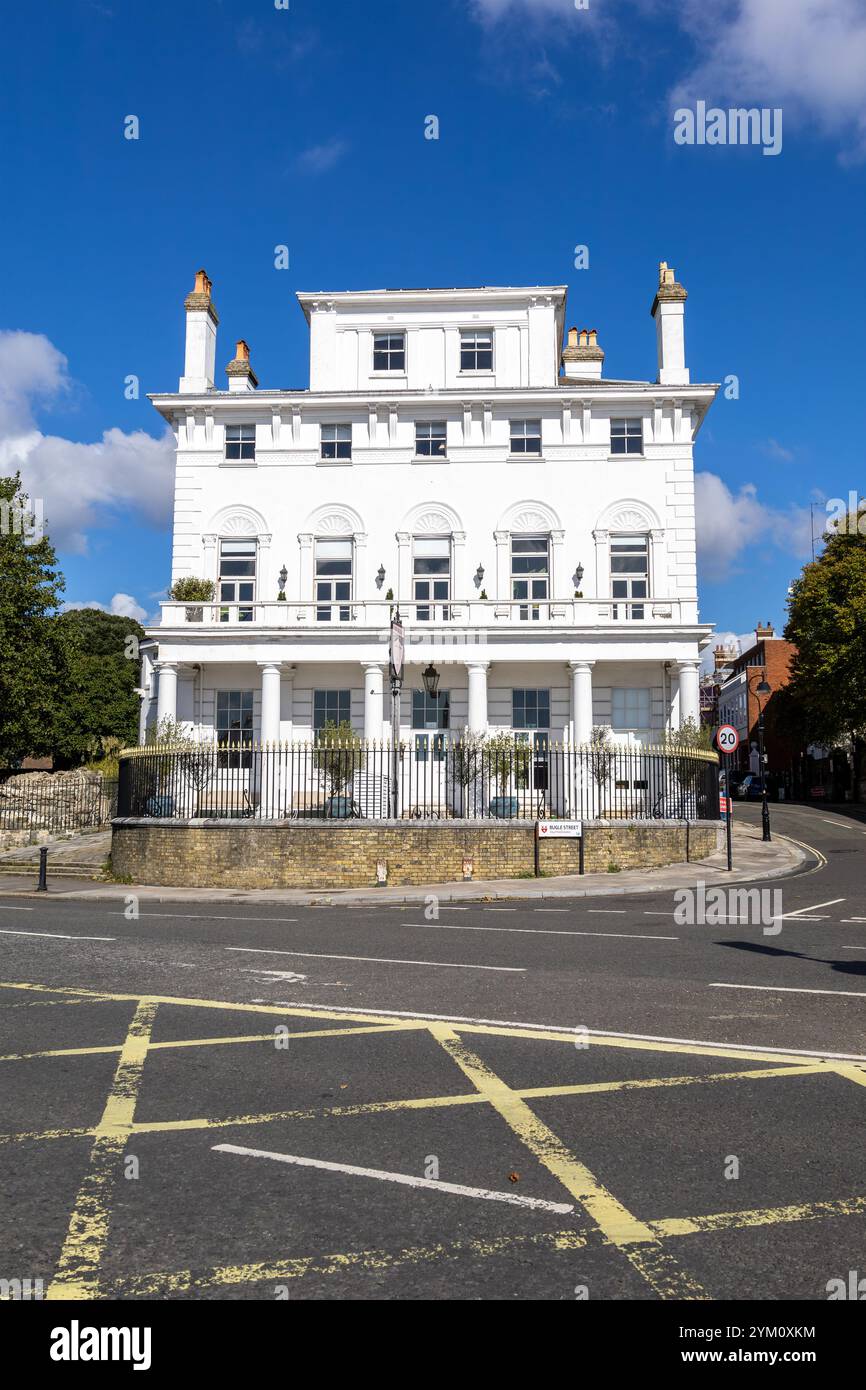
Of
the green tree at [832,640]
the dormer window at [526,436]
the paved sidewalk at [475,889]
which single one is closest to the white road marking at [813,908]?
the paved sidewalk at [475,889]

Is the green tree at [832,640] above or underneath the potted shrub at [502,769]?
above

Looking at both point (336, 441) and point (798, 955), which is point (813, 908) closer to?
point (798, 955)

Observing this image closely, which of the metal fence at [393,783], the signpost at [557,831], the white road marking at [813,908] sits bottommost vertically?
the white road marking at [813,908]

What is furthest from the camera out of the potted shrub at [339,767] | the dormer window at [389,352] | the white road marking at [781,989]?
the dormer window at [389,352]

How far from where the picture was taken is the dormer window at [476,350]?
3656cm

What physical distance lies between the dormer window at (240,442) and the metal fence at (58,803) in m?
12.3

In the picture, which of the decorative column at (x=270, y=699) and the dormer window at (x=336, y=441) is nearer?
the decorative column at (x=270, y=699)

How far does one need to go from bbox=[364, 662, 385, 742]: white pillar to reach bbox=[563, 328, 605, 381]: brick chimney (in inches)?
634

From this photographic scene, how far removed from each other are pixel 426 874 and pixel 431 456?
59.8 feet

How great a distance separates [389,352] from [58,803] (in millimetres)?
19651

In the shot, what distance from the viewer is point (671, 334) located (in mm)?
35531

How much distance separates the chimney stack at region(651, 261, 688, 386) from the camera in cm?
3528

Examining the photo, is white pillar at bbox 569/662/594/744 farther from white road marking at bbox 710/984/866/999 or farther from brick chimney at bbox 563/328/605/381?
white road marking at bbox 710/984/866/999

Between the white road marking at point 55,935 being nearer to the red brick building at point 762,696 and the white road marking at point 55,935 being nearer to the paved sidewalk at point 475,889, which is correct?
the paved sidewalk at point 475,889
